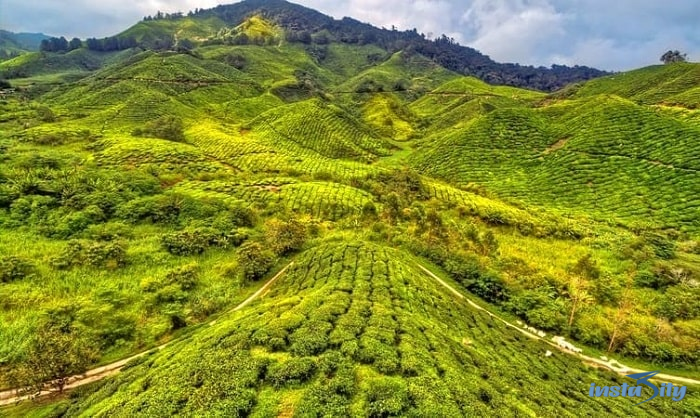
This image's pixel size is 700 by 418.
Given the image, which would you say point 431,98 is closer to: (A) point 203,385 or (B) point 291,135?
(B) point 291,135

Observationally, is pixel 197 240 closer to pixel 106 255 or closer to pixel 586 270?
pixel 106 255

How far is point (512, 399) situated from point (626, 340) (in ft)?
72.9

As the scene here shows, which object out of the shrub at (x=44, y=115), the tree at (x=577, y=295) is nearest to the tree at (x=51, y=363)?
the tree at (x=577, y=295)

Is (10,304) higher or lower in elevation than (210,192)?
lower

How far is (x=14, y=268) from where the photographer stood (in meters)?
35.2

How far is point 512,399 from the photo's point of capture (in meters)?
20.5

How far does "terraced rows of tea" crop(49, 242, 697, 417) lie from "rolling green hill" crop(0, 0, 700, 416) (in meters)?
0.15

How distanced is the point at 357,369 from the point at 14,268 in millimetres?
36581

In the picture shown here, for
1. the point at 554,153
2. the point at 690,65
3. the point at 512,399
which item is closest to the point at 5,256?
the point at 512,399

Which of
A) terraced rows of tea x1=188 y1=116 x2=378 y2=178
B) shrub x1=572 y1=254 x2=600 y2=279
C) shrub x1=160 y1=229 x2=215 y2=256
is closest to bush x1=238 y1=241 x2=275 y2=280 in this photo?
shrub x1=160 y1=229 x2=215 y2=256

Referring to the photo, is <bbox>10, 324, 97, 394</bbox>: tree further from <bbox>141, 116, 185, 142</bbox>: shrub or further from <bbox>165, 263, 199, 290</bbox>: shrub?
<bbox>141, 116, 185, 142</bbox>: shrub

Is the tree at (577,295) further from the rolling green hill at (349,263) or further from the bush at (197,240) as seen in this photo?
the bush at (197,240)

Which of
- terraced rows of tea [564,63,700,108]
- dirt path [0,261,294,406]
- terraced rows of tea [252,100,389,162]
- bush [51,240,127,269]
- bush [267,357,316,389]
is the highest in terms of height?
terraced rows of tea [564,63,700,108]

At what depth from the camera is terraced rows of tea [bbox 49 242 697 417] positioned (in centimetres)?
1731
